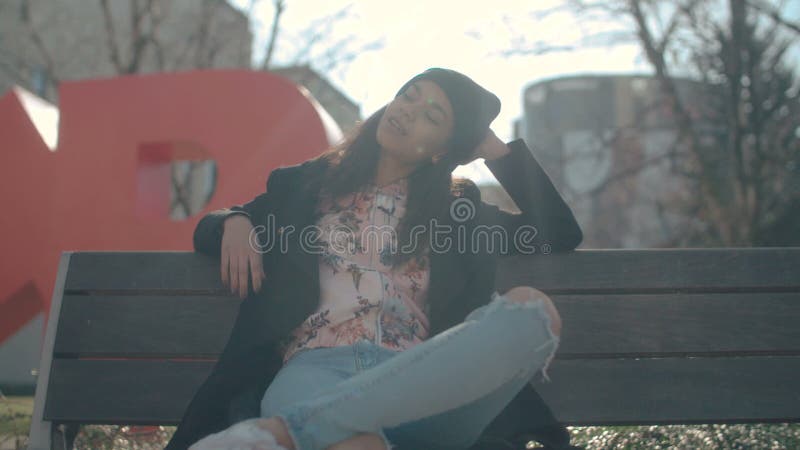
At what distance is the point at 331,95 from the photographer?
54.3 feet

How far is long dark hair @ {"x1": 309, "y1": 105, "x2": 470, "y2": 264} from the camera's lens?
102 inches

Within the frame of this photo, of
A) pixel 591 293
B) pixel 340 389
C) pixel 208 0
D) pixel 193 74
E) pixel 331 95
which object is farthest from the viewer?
pixel 331 95

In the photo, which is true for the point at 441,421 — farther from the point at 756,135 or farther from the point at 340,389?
the point at 756,135

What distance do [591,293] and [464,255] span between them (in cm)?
50

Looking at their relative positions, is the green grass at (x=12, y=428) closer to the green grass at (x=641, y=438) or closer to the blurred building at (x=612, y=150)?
the green grass at (x=641, y=438)

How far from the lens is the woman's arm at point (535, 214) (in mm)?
2744

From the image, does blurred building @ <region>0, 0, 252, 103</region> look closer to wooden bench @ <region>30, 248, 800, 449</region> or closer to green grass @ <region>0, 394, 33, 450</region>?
green grass @ <region>0, 394, 33, 450</region>

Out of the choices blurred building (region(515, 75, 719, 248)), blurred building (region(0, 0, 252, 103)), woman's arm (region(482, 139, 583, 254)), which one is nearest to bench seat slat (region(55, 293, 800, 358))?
woman's arm (region(482, 139, 583, 254))

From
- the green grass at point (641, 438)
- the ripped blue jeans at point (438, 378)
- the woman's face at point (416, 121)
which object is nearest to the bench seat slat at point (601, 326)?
the green grass at point (641, 438)

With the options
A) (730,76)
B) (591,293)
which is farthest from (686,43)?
(591,293)

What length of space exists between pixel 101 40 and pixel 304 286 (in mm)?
16370

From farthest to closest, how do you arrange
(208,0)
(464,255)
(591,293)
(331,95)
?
(331,95) < (208,0) < (591,293) < (464,255)

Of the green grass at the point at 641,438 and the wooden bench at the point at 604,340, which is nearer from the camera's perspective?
the wooden bench at the point at 604,340

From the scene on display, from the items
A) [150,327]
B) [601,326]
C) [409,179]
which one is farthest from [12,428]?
[601,326]
